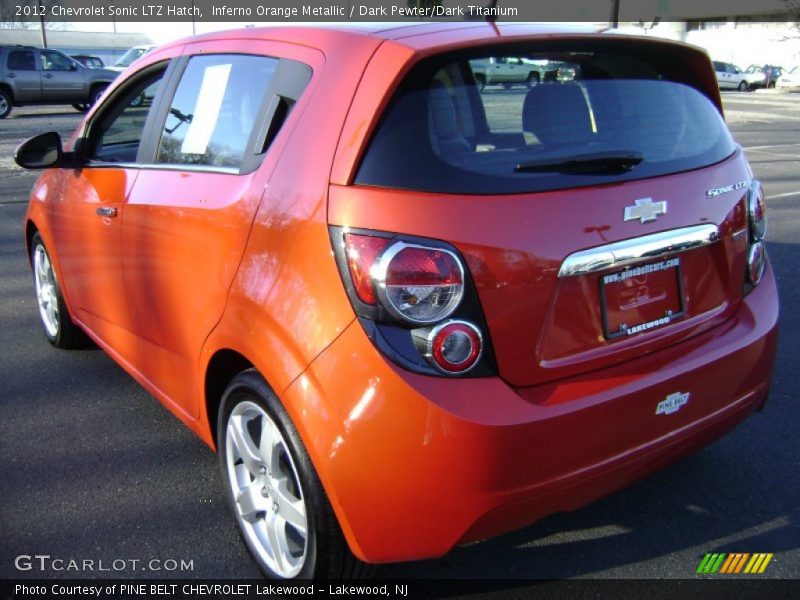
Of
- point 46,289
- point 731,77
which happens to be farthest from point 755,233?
point 731,77

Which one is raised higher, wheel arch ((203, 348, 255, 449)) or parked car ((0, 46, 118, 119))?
wheel arch ((203, 348, 255, 449))

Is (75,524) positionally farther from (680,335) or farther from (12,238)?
(12,238)

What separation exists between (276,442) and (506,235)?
0.95 m

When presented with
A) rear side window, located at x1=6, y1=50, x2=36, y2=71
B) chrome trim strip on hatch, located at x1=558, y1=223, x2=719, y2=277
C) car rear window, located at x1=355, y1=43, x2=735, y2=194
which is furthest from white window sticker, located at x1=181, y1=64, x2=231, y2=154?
rear side window, located at x1=6, y1=50, x2=36, y2=71

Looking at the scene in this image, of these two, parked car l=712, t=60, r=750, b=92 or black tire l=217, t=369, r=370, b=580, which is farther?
parked car l=712, t=60, r=750, b=92

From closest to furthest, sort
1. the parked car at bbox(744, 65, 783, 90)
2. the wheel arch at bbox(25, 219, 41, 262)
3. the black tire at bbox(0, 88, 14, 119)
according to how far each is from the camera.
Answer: the wheel arch at bbox(25, 219, 41, 262), the black tire at bbox(0, 88, 14, 119), the parked car at bbox(744, 65, 783, 90)

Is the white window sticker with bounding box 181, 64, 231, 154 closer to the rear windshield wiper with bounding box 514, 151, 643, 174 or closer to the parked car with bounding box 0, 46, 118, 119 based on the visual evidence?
the rear windshield wiper with bounding box 514, 151, 643, 174

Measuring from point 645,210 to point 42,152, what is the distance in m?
2.87

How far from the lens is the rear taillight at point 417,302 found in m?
2.00

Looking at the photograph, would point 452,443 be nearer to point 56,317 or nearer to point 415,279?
point 415,279

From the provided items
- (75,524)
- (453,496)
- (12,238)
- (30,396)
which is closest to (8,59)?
(12,238)

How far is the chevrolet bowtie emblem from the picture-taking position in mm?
2242

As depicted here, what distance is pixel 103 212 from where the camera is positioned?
132 inches

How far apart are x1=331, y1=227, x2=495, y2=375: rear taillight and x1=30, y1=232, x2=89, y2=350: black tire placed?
2793 millimetres
